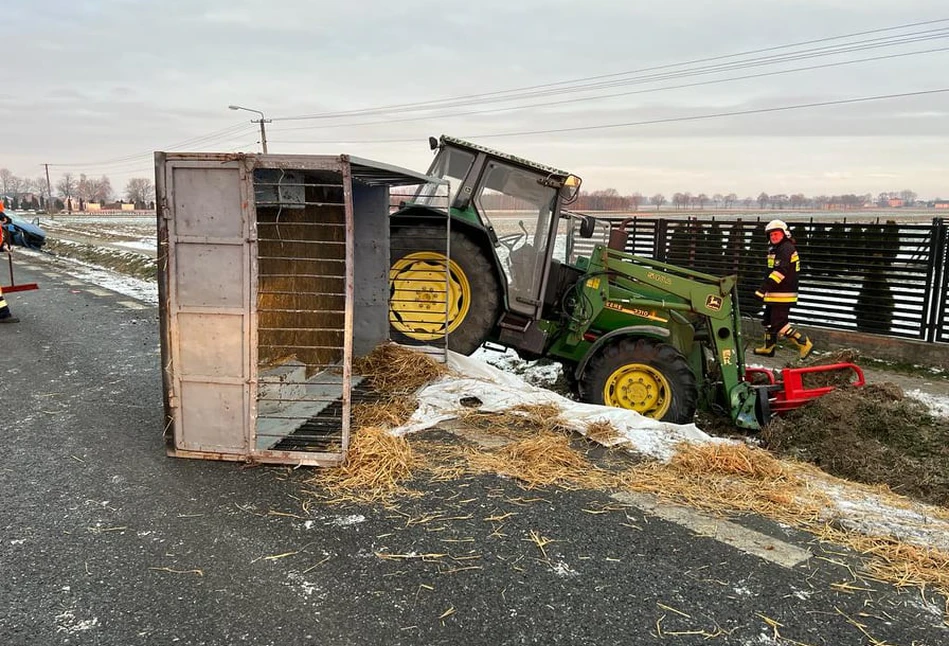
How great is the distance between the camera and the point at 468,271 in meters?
6.68

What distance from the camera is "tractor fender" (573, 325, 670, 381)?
21.0 feet

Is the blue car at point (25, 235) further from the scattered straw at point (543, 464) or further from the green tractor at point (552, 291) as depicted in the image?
the scattered straw at point (543, 464)

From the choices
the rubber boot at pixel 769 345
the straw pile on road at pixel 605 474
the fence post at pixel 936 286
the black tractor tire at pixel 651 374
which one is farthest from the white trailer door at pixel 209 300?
the fence post at pixel 936 286

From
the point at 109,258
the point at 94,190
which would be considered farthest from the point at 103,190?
the point at 109,258

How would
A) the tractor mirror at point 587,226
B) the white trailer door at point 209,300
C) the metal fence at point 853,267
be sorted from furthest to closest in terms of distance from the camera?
the metal fence at point 853,267
the tractor mirror at point 587,226
the white trailer door at point 209,300

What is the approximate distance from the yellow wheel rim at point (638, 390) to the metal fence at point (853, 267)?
17.4 ft

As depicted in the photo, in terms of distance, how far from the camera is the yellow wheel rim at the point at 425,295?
6750 mm

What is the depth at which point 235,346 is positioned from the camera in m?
4.59

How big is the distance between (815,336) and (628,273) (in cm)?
598

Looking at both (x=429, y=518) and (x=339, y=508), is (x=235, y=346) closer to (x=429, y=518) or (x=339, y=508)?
(x=339, y=508)

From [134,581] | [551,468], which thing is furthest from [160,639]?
[551,468]

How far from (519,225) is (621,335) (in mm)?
1556

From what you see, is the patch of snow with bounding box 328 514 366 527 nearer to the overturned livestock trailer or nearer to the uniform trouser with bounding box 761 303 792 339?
the overturned livestock trailer

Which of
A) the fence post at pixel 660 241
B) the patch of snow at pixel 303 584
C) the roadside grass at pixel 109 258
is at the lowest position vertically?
the patch of snow at pixel 303 584
